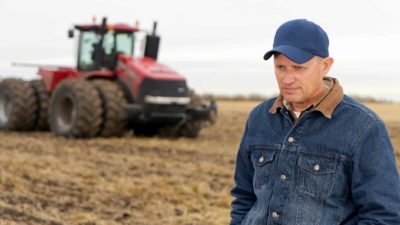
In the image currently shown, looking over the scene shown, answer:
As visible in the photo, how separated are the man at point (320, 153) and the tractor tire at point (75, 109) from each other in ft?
41.8

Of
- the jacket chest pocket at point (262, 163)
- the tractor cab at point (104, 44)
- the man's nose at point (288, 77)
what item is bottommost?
the tractor cab at point (104, 44)

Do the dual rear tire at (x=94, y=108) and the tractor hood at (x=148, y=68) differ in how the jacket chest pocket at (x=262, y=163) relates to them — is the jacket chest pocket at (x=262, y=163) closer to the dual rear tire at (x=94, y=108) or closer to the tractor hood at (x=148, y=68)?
the dual rear tire at (x=94, y=108)

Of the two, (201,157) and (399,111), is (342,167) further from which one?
(399,111)

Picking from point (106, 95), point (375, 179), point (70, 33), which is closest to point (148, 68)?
point (106, 95)

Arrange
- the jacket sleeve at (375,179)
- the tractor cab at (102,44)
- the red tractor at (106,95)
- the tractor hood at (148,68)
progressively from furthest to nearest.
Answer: the tractor cab at (102,44), the tractor hood at (148,68), the red tractor at (106,95), the jacket sleeve at (375,179)

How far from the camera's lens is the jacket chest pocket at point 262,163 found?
2955 millimetres

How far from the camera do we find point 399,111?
2652 cm

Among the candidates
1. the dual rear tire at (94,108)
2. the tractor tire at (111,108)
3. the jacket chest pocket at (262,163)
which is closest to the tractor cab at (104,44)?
the dual rear tire at (94,108)

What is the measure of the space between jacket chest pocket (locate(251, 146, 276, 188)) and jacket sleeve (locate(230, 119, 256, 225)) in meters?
0.09

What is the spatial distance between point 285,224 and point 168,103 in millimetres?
12980

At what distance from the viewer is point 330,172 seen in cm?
283

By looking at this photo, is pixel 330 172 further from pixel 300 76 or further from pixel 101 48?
pixel 101 48

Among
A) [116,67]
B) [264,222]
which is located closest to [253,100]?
[116,67]

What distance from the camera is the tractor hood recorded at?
15.9 meters
